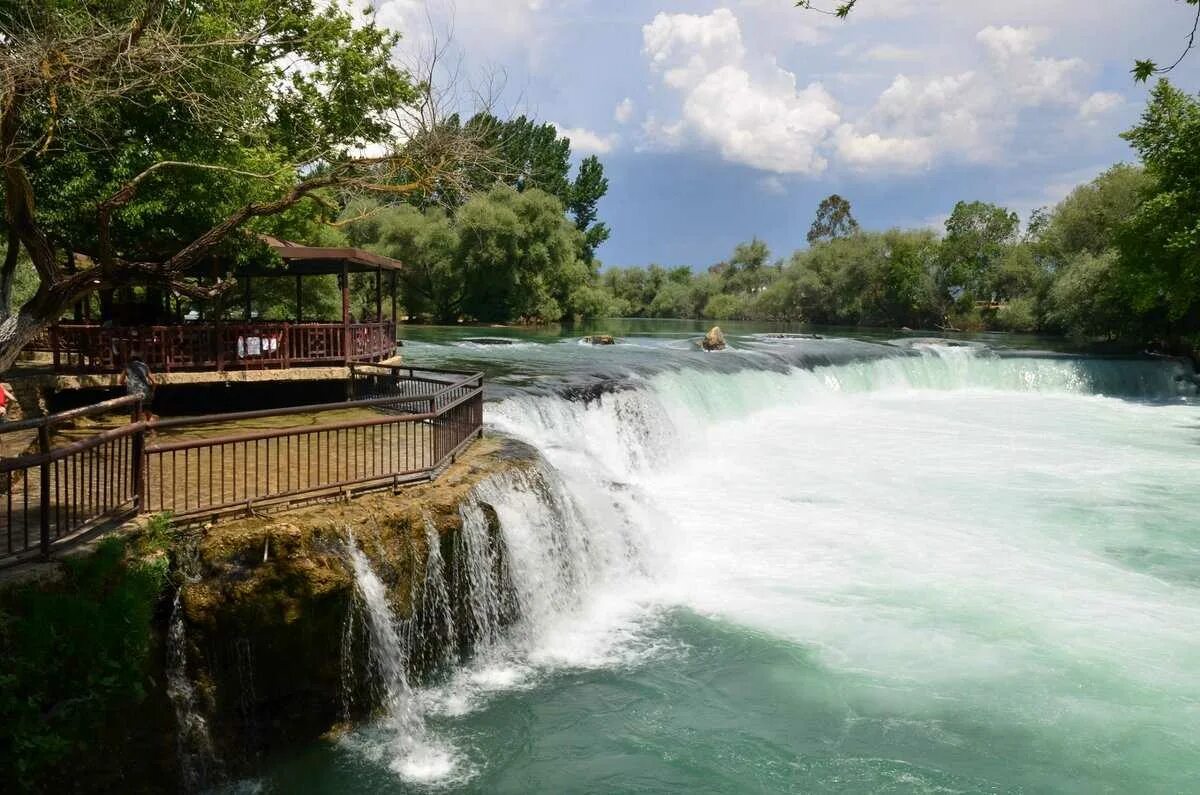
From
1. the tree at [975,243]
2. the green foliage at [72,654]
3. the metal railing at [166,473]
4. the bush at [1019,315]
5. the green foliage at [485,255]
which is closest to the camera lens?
the green foliage at [72,654]

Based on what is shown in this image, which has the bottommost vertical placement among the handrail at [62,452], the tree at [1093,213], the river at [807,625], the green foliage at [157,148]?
the river at [807,625]

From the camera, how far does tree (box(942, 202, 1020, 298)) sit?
65688 mm

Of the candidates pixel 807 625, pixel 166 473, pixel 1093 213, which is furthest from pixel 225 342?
pixel 1093 213

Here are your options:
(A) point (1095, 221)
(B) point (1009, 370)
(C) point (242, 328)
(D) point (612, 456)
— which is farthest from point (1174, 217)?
(C) point (242, 328)

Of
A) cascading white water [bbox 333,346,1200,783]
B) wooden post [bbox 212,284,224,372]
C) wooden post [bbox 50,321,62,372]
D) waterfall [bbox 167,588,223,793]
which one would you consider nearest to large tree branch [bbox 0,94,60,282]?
waterfall [bbox 167,588,223,793]

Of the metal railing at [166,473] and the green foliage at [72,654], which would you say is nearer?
the green foliage at [72,654]

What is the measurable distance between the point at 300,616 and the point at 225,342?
29.6 feet

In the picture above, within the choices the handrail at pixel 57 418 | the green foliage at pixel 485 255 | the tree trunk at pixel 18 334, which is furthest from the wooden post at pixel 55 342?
the green foliage at pixel 485 255

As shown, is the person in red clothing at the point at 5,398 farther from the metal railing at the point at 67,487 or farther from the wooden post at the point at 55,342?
the metal railing at the point at 67,487

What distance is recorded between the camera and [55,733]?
5.54m

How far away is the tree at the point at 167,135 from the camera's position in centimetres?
763

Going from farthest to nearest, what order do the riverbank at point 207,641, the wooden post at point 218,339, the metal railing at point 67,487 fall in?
the wooden post at point 218,339 < the metal railing at point 67,487 < the riverbank at point 207,641

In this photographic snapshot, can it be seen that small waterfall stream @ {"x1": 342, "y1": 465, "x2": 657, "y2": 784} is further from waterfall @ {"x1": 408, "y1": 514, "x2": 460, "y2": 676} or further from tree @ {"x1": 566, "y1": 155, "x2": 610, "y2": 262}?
tree @ {"x1": 566, "y1": 155, "x2": 610, "y2": 262}

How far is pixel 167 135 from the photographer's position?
13.8m
